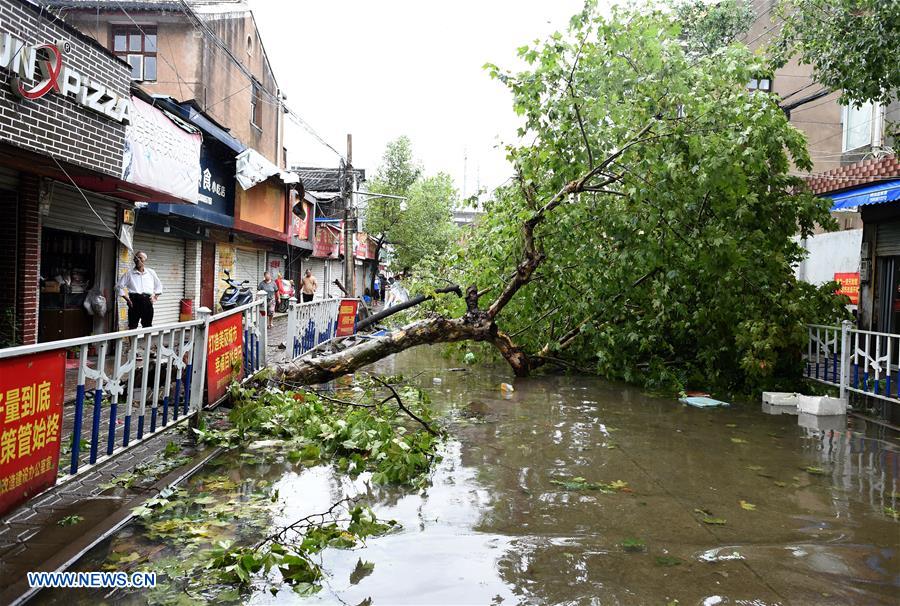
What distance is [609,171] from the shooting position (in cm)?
1109

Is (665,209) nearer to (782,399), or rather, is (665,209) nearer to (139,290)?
(782,399)

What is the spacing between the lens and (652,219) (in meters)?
10.0

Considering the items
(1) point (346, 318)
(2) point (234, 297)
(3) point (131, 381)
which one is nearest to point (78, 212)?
(2) point (234, 297)

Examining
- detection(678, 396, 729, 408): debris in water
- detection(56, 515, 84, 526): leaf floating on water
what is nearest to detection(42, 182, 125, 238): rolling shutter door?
detection(56, 515, 84, 526): leaf floating on water

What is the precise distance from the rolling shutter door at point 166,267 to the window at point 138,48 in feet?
22.6

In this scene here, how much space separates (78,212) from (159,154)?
1902 millimetres

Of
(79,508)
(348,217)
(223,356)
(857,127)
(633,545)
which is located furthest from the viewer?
(348,217)

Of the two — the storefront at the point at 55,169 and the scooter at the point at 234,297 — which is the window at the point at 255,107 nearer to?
the scooter at the point at 234,297

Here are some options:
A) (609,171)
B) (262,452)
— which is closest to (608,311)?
(609,171)

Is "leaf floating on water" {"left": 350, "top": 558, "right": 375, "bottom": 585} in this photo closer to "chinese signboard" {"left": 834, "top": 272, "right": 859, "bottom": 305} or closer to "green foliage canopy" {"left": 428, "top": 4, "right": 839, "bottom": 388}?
"green foliage canopy" {"left": 428, "top": 4, "right": 839, "bottom": 388}

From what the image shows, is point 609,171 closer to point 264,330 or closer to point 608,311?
point 608,311

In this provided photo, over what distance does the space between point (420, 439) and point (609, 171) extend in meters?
6.68

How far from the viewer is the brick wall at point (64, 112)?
7.35 m

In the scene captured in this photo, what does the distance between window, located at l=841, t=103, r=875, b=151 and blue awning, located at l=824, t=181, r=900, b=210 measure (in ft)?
26.0
